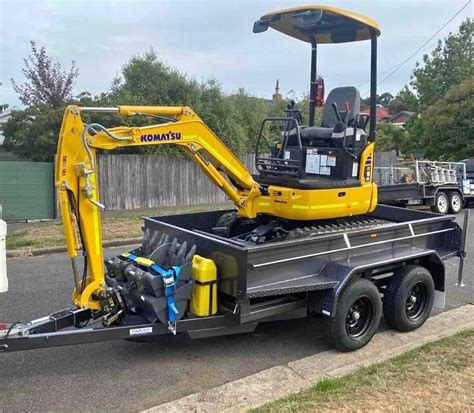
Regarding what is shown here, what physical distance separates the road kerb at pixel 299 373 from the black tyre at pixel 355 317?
12cm

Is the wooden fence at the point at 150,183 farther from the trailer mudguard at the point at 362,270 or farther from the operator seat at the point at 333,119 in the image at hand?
the trailer mudguard at the point at 362,270

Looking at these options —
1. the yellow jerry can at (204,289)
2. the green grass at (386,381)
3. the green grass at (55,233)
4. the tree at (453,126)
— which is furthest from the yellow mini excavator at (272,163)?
the tree at (453,126)

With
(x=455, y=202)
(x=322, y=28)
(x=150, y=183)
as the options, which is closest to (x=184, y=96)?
(x=150, y=183)

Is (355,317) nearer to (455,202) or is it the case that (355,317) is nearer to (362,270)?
(362,270)

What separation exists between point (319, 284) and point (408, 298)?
1389 millimetres

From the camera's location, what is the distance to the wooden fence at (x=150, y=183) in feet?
52.6

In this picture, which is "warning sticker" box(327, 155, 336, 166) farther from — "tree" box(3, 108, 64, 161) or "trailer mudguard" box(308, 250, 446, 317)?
"tree" box(3, 108, 64, 161)

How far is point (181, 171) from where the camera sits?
17.6 metres

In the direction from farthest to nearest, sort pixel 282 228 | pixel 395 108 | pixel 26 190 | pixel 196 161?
pixel 395 108
pixel 26 190
pixel 282 228
pixel 196 161

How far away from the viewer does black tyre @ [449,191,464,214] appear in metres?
16.8

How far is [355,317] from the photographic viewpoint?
205 inches

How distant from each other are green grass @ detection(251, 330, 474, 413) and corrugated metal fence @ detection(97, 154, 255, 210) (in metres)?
11.4

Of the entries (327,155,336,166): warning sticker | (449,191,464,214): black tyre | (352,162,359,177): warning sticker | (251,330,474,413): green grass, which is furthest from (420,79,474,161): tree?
(251,330,474,413): green grass

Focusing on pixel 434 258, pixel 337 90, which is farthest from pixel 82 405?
pixel 337 90
